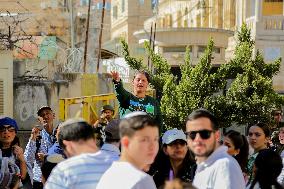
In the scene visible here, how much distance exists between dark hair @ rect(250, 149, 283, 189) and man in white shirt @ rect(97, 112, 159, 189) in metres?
1.30

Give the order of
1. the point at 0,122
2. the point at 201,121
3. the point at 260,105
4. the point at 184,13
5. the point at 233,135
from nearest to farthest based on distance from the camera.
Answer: the point at 201,121 < the point at 233,135 < the point at 0,122 < the point at 260,105 < the point at 184,13

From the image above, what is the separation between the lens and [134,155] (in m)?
3.92

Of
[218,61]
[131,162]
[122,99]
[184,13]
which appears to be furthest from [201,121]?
[184,13]

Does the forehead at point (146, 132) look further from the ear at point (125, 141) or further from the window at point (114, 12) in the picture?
the window at point (114, 12)

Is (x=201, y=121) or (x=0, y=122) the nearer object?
(x=201, y=121)

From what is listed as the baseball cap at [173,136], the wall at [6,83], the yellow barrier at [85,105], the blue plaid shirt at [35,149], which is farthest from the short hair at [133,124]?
the wall at [6,83]

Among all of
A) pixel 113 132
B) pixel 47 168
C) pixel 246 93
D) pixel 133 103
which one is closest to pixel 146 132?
pixel 113 132

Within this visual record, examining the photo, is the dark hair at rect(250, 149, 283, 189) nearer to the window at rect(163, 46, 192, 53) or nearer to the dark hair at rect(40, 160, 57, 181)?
the dark hair at rect(40, 160, 57, 181)

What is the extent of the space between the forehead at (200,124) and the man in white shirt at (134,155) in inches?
21.5

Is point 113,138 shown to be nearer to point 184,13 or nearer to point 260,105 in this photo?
point 260,105

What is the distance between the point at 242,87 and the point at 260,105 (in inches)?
27.7

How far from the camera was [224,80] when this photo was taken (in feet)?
59.1

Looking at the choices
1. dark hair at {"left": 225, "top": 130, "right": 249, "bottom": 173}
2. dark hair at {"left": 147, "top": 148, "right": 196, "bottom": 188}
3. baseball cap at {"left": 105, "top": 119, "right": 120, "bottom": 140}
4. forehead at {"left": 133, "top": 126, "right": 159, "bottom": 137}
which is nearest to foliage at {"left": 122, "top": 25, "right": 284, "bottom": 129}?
dark hair at {"left": 225, "top": 130, "right": 249, "bottom": 173}

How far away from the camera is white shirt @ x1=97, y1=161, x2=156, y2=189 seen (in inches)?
147
